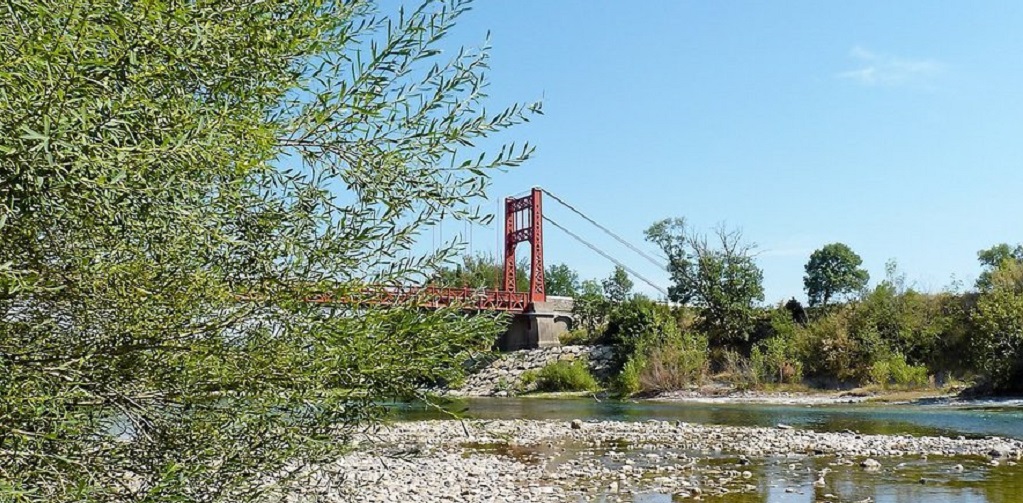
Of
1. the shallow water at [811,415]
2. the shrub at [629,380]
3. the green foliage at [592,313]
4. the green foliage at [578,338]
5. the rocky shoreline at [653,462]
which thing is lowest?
the rocky shoreline at [653,462]

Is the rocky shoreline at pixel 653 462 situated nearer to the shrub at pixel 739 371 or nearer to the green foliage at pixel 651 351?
the shrub at pixel 739 371

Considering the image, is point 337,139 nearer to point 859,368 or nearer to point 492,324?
point 492,324

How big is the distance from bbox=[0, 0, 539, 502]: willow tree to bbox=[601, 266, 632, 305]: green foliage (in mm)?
48307

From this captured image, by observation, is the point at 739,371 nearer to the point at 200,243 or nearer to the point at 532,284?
the point at 532,284

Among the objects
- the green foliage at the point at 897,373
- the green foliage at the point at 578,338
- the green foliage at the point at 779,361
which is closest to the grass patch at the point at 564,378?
the green foliage at the point at 578,338

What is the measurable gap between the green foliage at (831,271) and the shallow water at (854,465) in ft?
84.6

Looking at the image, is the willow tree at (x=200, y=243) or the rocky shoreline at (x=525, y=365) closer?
the willow tree at (x=200, y=243)

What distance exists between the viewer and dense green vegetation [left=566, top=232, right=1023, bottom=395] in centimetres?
3089

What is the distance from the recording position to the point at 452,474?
45.6 feet

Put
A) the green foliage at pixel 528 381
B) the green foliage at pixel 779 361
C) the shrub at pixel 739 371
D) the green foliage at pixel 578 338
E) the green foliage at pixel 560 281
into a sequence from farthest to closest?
→ the green foliage at pixel 560 281, the green foliage at pixel 578 338, the green foliage at pixel 528 381, the green foliage at pixel 779 361, the shrub at pixel 739 371

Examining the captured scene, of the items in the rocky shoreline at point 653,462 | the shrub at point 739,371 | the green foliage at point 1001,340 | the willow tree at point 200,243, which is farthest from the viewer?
the shrub at point 739,371

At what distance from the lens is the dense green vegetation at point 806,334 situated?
101 ft

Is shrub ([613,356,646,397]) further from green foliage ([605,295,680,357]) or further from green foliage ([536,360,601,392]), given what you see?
green foliage ([536,360,601,392])

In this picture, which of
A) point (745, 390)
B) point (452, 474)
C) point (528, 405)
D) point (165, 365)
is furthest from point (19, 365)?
point (745, 390)
